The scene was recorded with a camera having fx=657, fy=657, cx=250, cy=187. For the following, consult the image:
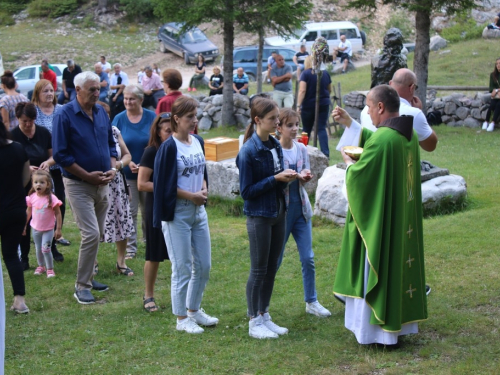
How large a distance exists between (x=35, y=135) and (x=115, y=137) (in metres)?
1.05

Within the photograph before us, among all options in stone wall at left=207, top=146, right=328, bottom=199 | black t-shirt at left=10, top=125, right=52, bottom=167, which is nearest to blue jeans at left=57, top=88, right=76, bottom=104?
stone wall at left=207, top=146, right=328, bottom=199

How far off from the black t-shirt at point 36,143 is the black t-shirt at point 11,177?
165 cm

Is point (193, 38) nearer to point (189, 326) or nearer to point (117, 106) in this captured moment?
point (117, 106)

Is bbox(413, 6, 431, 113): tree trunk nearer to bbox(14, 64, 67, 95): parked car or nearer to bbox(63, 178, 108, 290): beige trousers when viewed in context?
bbox(63, 178, 108, 290): beige trousers

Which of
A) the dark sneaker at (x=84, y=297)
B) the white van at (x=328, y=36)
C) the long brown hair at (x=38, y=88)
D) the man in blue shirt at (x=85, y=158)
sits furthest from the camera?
the white van at (x=328, y=36)

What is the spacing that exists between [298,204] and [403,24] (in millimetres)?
32263

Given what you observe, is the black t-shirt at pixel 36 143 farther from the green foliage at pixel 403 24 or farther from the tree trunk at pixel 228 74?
the green foliage at pixel 403 24

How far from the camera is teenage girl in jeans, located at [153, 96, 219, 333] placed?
5.29 m

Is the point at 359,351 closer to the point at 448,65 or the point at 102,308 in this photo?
the point at 102,308

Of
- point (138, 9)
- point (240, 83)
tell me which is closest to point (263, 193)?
point (240, 83)

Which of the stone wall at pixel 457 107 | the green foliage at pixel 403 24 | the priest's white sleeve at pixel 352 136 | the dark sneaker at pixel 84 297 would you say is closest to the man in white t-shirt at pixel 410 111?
the priest's white sleeve at pixel 352 136

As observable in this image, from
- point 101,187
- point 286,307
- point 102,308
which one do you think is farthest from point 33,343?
point 286,307

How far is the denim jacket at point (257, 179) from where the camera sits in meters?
5.10

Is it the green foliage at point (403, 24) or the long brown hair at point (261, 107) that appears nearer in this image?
the long brown hair at point (261, 107)
